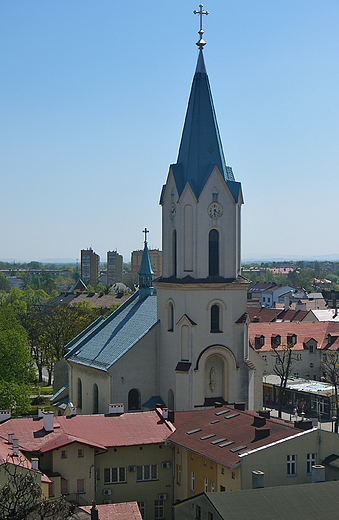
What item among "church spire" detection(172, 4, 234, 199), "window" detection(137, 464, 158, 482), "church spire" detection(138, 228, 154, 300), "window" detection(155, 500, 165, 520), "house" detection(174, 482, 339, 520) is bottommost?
"window" detection(155, 500, 165, 520)

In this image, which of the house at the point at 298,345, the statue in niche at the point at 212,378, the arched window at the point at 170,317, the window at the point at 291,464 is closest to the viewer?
the window at the point at 291,464

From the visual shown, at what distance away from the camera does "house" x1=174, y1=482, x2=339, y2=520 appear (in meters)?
29.0

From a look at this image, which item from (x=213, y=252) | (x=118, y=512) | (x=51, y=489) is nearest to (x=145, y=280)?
(x=213, y=252)

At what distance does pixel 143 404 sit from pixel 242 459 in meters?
18.2

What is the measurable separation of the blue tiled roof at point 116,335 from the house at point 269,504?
22785mm

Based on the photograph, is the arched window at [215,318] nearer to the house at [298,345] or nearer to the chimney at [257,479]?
the chimney at [257,479]

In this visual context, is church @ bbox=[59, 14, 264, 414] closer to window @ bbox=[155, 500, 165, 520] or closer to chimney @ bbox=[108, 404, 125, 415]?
chimney @ bbox=[108, 404, 125, 415]

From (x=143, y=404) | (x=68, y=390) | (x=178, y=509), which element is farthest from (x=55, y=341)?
(x=178, y=509)

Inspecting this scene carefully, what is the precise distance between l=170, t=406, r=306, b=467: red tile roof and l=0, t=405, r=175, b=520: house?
58.5 inches

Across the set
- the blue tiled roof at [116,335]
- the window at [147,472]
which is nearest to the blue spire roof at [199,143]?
the blue tiled roof at [116,335]

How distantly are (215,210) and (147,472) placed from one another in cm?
1976

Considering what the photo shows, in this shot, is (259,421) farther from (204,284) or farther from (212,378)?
(204,284)

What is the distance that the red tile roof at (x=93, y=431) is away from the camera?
39656 millimetres

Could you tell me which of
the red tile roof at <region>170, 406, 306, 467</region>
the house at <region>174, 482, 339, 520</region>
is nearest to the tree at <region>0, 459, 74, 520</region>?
the house at <region>174, 482, 339, 520</region>
